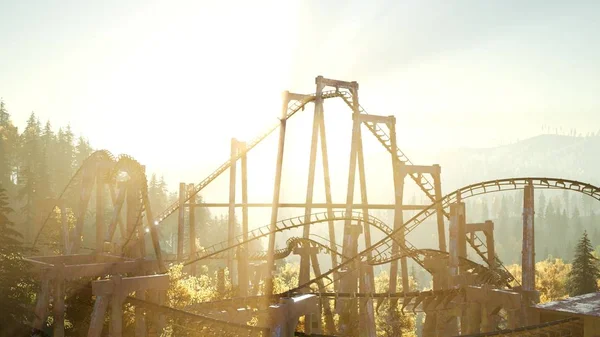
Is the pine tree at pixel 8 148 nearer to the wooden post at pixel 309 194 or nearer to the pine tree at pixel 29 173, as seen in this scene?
the pine tree at pixel 29 173

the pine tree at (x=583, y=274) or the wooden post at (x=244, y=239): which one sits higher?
the wooden post at (x=244, y=239)

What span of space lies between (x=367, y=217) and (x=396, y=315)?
12.9 meters

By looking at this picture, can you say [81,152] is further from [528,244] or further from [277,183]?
[528,244]

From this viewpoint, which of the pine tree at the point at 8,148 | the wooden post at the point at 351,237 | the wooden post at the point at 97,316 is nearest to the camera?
the wooden post at the point at 97,316

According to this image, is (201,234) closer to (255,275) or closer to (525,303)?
(255,275)

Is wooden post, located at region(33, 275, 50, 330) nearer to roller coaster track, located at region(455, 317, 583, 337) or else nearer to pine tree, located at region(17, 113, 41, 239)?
roller coaster track, located at region(455, 317, 583, 337)

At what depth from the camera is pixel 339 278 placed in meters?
20.4

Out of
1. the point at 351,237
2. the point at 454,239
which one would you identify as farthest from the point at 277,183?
the point at 454,239

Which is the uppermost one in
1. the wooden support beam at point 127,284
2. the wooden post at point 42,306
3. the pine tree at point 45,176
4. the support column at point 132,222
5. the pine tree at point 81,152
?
the pine tree at point 81,152

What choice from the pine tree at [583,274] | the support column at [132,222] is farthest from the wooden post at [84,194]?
the pine tree at [583,274]

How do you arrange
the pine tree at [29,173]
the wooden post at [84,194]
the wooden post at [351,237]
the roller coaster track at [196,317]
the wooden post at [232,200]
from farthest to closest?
the pine tree at [29,173] < the wooden post at [232,200] < the wooden post at [351,237] < the wooden post at [84,194] < the roller coaster track at [196,317]

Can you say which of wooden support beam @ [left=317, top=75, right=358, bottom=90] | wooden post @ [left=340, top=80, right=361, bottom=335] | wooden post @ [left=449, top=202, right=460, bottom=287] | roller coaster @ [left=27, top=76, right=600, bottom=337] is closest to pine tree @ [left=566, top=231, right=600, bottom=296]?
roller coaster @ [left=27, top=76, right=600, bottom=337]

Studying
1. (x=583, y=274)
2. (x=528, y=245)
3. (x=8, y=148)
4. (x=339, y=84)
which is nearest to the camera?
(x=528, y=245)

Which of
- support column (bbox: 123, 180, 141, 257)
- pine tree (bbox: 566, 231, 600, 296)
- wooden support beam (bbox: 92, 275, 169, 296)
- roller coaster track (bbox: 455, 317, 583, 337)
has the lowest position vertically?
pine tree (bbox: 566, 231, 600, 296)
